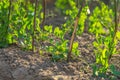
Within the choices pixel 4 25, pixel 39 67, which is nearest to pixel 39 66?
pixel 39 67

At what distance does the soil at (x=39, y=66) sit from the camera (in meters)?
3.03

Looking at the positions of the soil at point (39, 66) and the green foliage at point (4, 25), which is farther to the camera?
the green foliage at point (4, 25)

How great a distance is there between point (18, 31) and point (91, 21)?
985 mm

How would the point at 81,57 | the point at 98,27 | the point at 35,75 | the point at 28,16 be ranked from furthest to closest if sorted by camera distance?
the point at 98,27 < the point at 28,16 < the point at 81,57 < the point at 35,75

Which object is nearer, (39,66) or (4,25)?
(39,66)

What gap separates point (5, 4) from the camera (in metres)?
3.60

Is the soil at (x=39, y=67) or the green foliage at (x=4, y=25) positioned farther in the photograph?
the green foliage at (x=4, y=25)

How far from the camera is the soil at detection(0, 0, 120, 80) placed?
3029 millimetres

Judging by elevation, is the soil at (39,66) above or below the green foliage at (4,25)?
below

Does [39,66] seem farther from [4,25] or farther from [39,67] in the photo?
[4,25]

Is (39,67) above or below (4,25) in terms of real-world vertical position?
below

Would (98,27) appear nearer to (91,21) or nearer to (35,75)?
(91,21)

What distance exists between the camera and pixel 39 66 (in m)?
3.15

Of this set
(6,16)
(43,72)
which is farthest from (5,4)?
(43,72)
